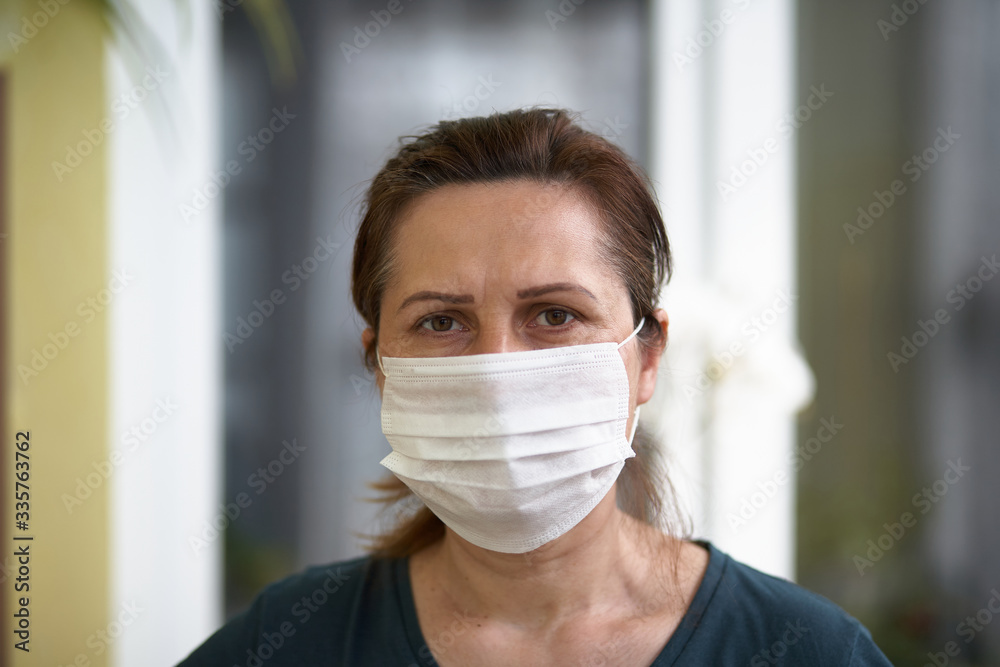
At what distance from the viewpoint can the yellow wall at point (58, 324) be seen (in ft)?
4.80

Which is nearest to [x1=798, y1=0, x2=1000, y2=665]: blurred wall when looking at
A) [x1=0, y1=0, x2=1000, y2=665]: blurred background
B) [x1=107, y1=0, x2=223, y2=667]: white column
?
[x1=0, y1=0, x2=1000, y2=665]: blurred background

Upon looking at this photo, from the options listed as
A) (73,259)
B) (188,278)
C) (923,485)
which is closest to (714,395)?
(923,485)

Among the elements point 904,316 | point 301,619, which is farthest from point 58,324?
point 904,316

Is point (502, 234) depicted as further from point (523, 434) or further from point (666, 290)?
point (666, 290)

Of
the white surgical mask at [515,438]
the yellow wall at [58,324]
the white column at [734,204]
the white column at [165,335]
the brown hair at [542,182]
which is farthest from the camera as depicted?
the white column at [734,204]

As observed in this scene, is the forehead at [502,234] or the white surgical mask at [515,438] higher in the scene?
the forehead at [502,234]

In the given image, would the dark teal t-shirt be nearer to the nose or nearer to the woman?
the woman

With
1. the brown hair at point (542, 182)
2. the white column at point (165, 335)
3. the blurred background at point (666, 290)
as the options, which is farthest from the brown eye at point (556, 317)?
the white column at point (165, 335)

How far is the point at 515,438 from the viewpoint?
0.95 metres

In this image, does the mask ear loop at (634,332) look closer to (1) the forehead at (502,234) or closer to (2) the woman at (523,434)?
(2) the woman at (523,434)

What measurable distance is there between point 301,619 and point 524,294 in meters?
0.69

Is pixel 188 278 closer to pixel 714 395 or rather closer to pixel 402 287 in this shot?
pixel 402 287

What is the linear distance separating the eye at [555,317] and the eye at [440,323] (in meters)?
0.13

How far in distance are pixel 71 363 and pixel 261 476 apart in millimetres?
757
